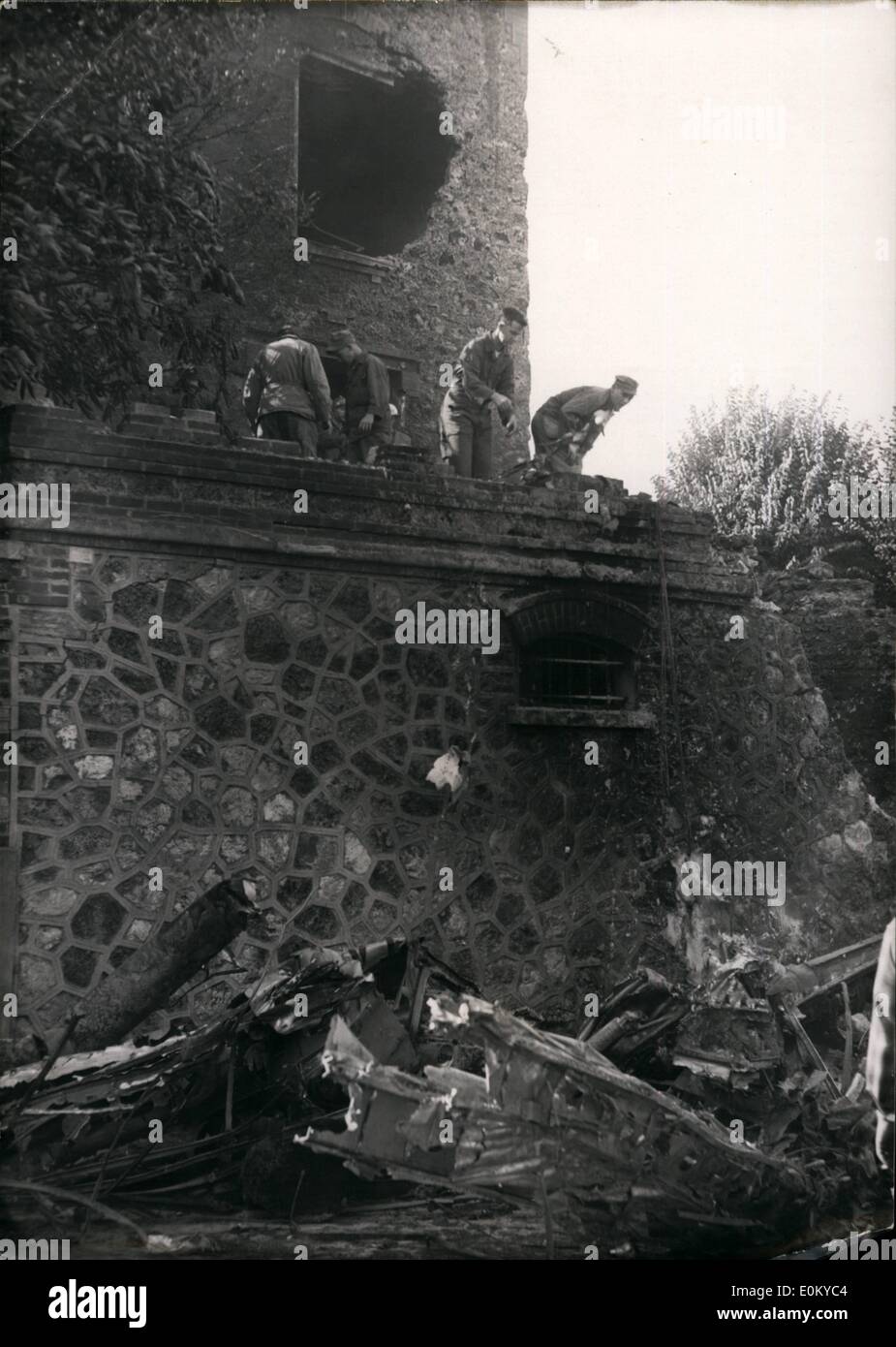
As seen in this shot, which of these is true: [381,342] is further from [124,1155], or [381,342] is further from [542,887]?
[124,1155]

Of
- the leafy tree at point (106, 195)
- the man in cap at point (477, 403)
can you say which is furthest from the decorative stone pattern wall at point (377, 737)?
the leafy tree at point (106, 195)

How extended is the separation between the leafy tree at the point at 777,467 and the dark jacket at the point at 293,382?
7.62ft

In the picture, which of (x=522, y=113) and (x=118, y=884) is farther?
(x=522, y=113)

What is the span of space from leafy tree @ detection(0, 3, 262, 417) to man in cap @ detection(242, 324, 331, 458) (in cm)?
78

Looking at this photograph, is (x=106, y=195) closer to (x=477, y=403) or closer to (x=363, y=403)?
(x=363, y=403)

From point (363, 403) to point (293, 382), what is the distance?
4.84 feet

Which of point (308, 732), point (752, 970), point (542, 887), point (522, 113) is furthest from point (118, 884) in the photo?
point (522, 113)

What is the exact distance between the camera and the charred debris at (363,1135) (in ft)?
22.0

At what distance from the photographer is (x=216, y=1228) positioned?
22.2 feet

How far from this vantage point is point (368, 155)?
12.3 m

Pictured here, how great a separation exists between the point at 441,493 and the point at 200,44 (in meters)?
3.77

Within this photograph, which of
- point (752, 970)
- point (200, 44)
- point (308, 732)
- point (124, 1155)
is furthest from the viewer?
point (200, 44)
